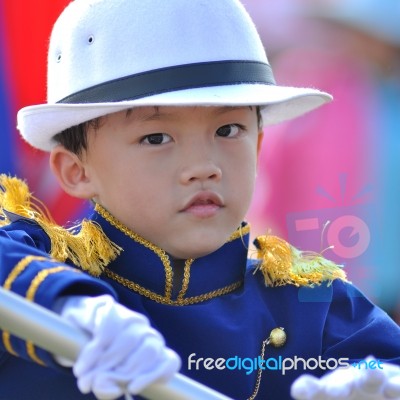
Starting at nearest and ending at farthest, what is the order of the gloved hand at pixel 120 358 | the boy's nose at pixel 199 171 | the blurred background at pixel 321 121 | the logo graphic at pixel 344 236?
the gloved hand at pixel 120 358 → the boy's nose at pixel 199 171 → the logo graphic at pixel 344 236 → the blurred background at pixel 321 121

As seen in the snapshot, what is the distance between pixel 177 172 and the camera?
53.1 inches

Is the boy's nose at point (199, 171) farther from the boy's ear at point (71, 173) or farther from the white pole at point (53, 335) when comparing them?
the white pole at point (53, 335)

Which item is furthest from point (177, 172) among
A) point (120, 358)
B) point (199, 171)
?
point (120, 358)

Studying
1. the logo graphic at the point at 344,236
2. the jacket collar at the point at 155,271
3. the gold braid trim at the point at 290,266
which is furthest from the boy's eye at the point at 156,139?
the logo graphic at the point at 344,236

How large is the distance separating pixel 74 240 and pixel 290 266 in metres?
0.37

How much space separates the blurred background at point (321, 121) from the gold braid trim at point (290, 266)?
0.39m

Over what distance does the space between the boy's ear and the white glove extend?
0.57 m

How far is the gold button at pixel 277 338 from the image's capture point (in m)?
1.46

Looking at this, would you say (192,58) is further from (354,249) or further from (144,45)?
(354,249)

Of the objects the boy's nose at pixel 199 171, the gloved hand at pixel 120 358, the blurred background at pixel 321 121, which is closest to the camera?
the gloved hand at pixel 120 358

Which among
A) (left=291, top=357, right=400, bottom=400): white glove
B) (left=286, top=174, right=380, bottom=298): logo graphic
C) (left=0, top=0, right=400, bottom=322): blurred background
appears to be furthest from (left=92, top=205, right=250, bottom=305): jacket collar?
(left=0, top=0, right=400, bottom=322): blurred background

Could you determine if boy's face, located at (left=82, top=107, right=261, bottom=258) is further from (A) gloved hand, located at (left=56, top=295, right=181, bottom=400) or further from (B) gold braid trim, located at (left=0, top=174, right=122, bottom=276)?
(A) gloved hand, located at (left=56, top=295, right=181, bottom=400)

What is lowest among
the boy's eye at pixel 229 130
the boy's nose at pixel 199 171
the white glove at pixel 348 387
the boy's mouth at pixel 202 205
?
the white glove at pixel 348 387

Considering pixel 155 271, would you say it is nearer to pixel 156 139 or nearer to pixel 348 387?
pixel 156 139
